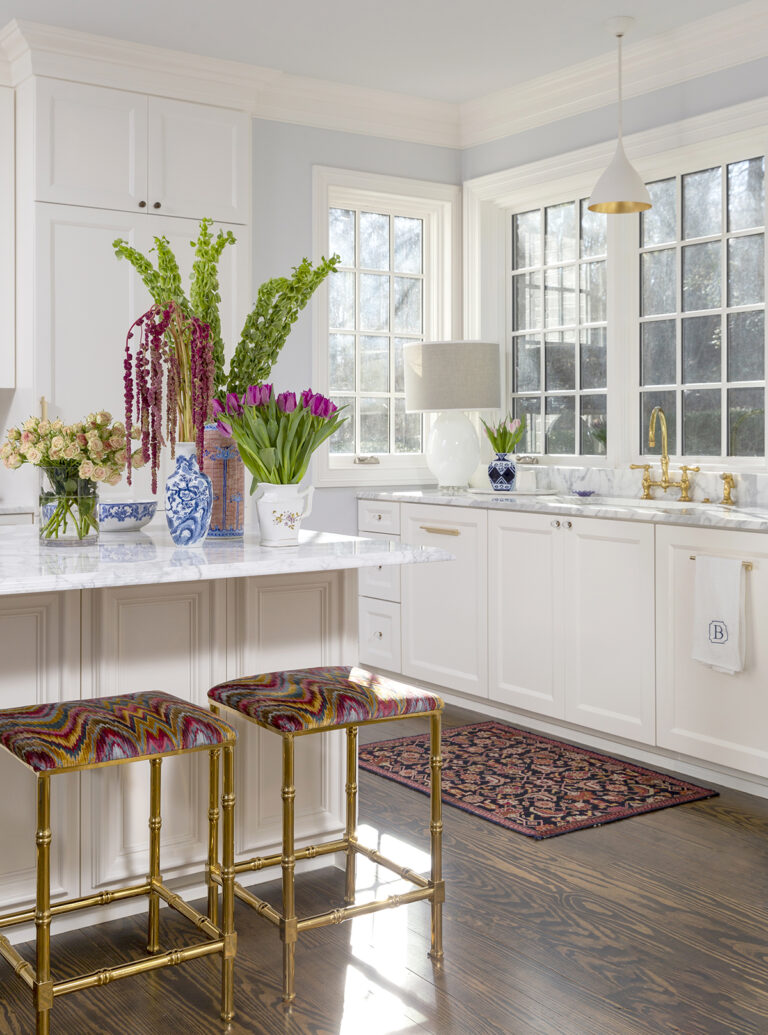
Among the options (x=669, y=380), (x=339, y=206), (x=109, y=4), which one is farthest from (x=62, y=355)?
(x=669, y=380)

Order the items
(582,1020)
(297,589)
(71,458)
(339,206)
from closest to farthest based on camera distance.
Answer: (582,1020), (71,458), (297,589), (339,206)

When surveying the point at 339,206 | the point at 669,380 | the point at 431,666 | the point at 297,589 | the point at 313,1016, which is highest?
the point at 339,206

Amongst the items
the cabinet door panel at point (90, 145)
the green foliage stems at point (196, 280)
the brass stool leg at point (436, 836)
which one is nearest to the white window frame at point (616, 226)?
the cabinet door panel at point (90, 145)

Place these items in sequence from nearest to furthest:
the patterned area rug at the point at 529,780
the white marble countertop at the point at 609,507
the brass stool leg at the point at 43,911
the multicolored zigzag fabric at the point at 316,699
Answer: the brass stool leg at the point at 43,911 → the multicolored zigzag fabric at the point at 316,699 → the patterned area rug at the point at 529,780 → the white marble countertop at the point at 609,507

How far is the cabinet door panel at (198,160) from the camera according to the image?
4.47m

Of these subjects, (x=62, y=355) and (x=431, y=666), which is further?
(x=431, y=666)

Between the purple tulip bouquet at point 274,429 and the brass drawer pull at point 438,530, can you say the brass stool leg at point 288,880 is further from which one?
the brass drawer pull at point 438,530

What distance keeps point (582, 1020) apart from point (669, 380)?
9.89 ft

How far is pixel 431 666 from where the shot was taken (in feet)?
15.8

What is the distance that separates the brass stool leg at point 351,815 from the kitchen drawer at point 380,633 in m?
2.22

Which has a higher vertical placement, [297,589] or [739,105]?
[739,105]

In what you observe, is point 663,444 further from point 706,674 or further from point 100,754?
point 100,754

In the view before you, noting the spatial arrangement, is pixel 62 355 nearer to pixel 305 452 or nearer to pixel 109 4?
pixel 109 4

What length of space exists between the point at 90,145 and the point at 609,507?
96.8 inches
